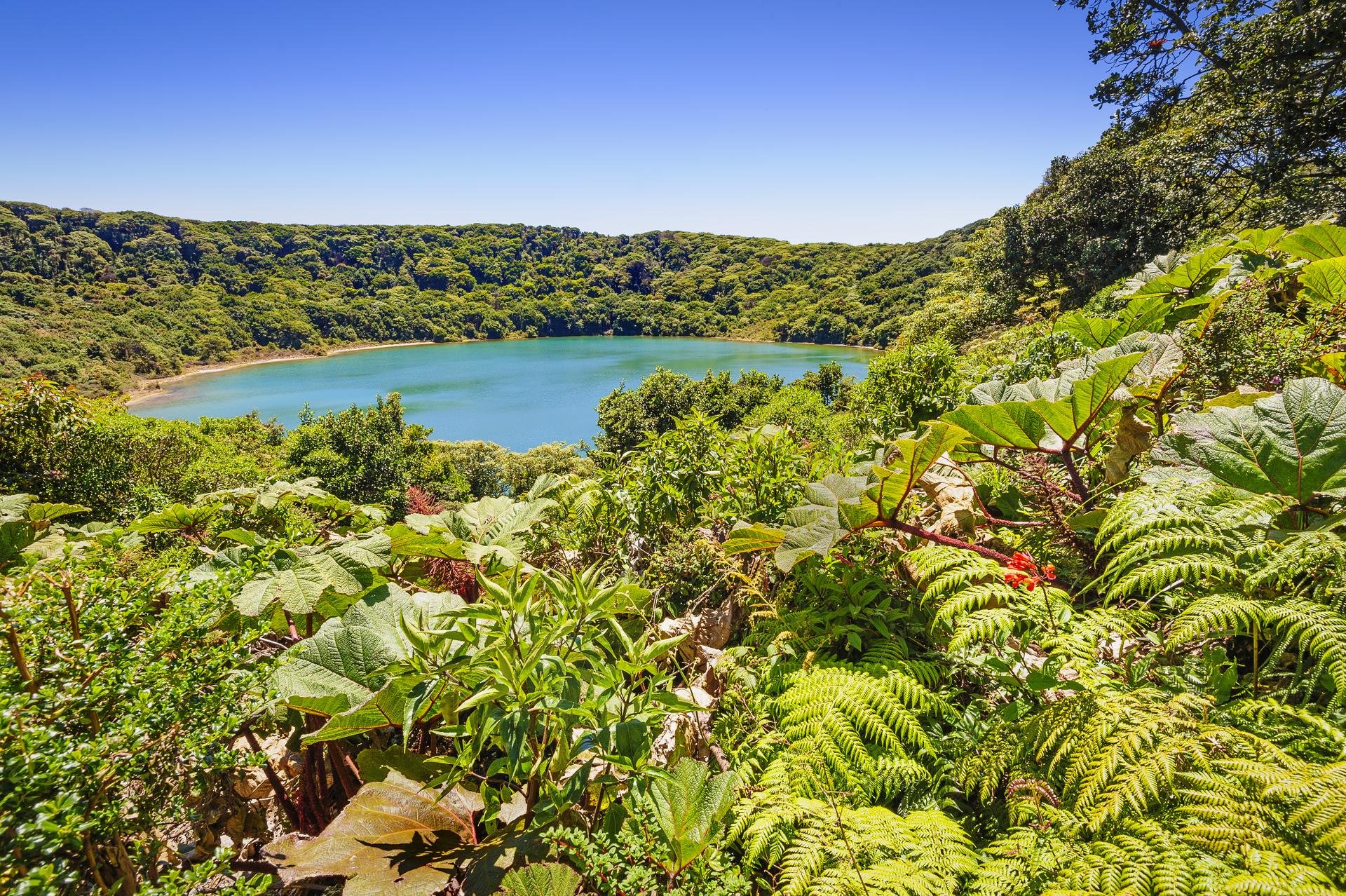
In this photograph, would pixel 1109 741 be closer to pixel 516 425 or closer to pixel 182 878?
pixel 182 878

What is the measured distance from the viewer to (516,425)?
53.6 meters

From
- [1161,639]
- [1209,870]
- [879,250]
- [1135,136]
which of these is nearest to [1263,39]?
[1135,136]

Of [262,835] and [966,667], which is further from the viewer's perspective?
[966,667]

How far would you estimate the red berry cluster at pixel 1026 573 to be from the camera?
1583 millimetres

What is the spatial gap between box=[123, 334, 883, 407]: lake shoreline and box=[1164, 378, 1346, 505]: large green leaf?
65804 millimetres

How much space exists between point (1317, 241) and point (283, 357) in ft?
341

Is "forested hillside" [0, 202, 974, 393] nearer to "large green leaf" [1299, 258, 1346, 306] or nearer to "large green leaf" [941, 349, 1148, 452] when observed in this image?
"large green leaf" [1299, 258, 1346, 306]

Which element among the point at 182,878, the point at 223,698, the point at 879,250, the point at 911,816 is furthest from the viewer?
the point at 879,250

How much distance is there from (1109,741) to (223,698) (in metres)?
1.77

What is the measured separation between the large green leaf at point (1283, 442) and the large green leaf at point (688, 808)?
1.56 m

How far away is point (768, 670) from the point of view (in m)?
1.81

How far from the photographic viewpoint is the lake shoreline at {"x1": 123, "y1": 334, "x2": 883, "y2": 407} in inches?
2426

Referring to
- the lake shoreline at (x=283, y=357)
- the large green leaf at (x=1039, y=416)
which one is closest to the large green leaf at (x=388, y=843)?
the large green leaf at (x=1039, y=416)

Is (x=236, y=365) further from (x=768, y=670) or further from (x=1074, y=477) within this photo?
(x=1074, y=477)
